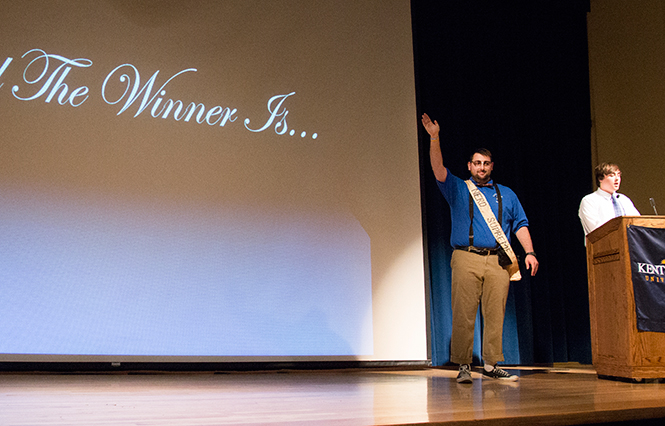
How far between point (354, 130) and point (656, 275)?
2239mm

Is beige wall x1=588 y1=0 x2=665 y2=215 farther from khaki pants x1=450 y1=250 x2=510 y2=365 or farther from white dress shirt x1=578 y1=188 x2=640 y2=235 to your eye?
khaki pants x1=450 y1=250 x2=510 y2=365

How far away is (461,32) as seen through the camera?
4.78m

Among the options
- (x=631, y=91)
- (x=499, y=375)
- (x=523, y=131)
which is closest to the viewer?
(x=499, y=375)

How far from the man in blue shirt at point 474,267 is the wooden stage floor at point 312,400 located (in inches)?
8.0

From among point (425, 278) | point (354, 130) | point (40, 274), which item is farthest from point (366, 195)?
point (40, 274)

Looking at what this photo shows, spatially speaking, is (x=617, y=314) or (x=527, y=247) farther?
(x=527, y=247)

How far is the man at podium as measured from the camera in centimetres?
351

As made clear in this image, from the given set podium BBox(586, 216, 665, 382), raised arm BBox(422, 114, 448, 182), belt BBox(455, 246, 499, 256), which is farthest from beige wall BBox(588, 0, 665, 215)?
raised arm BBox(422, 114, 448, 182)

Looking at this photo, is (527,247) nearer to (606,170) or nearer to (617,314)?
(617,314)

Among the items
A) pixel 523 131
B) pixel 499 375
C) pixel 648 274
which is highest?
pixel 523 131

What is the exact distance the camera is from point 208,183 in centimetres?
382

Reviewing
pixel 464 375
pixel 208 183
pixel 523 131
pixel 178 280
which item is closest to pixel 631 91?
pixel 523 131

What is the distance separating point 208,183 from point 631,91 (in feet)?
12.6

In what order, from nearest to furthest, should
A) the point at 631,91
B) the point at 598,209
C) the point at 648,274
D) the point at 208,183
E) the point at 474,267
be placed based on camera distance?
the point at 648,274, the point at 474,267, the point at 598,209, the point at 208,183, the point at 631,91
